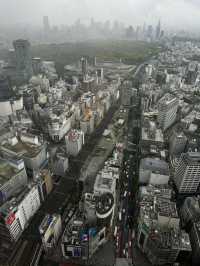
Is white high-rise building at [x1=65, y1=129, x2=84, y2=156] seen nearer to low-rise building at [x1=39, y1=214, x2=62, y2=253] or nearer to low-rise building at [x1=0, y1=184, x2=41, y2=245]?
low-rise building at [x1=0, y1=184, x2=41, y2=245]

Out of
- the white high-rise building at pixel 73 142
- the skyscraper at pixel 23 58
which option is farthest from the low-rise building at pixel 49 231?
the skyscraper at pixel 23 58

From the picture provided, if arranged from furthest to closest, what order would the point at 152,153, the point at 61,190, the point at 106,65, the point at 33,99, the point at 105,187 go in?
the point at 106,65, the point at 33,99, the point at 152,153, the point at 61,190, the point at 105,187

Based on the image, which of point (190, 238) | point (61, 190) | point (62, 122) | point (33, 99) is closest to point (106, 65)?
point (33, 99)

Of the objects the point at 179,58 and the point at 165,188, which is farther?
the point at 179,58

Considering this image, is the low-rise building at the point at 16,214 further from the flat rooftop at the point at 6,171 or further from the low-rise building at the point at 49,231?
the flat rooftop at the point at 6,171

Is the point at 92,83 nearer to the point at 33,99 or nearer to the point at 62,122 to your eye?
the point at 33,99

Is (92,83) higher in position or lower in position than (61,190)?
higher

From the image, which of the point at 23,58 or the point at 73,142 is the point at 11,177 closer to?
the point at 73,142
